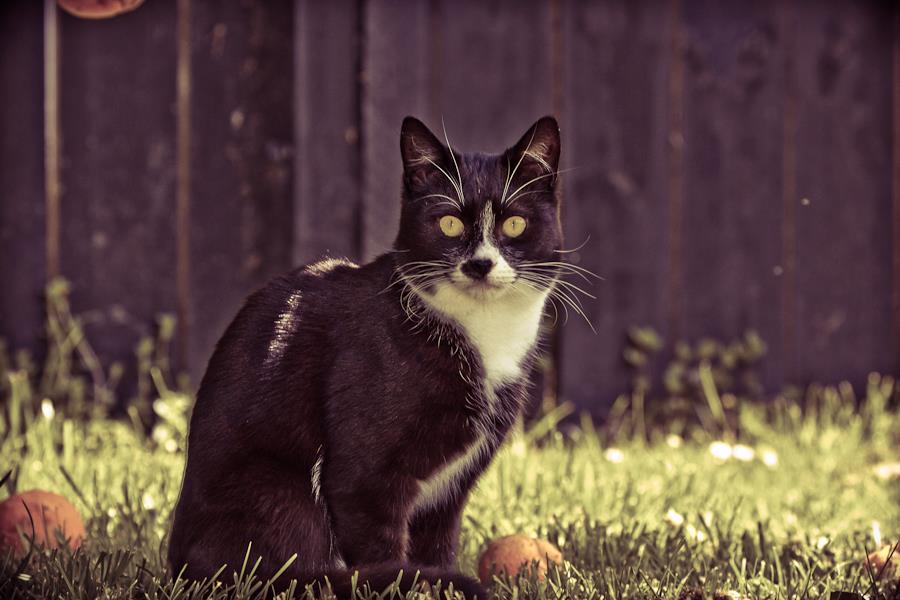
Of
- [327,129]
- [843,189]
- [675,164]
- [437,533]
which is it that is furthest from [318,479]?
[843,189]

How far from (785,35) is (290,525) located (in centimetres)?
330

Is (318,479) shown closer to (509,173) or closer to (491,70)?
(509,173)

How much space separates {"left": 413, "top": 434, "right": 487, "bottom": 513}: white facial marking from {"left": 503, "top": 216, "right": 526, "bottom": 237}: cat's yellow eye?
17.5 inches

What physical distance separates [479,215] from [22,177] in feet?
7.51

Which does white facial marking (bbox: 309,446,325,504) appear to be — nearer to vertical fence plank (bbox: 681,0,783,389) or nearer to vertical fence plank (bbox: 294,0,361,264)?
vertical fence plank (bbox: 294,0,361,264)

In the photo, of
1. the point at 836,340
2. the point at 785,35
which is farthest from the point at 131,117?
the point at 836,340

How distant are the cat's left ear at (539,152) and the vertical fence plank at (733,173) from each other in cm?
208

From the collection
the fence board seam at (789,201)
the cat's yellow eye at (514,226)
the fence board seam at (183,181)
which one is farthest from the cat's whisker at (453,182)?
the fence board seam at (789,201)

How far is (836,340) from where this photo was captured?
453cm

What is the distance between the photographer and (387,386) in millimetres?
2135

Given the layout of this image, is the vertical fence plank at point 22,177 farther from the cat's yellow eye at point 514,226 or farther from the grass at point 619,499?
the cat's yellow eye at point 514,226

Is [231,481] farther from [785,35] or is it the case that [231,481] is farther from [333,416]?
[785,35]

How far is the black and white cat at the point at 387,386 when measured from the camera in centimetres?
211

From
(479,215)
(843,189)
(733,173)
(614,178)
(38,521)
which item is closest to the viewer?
(479,215)
